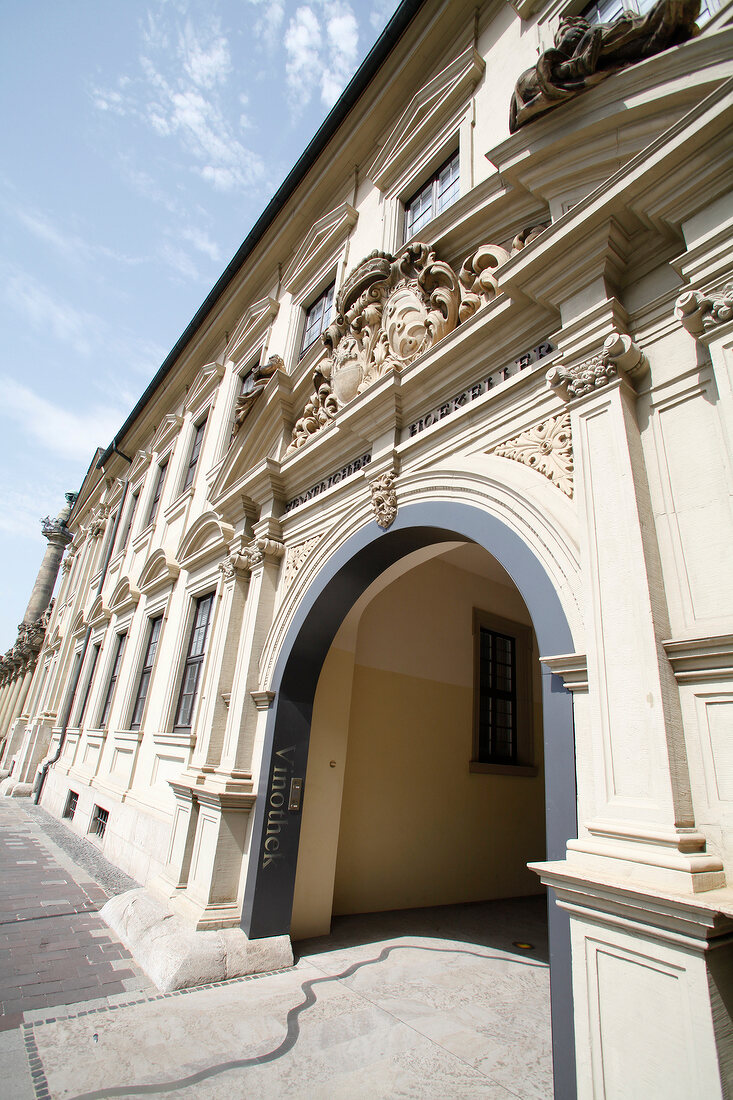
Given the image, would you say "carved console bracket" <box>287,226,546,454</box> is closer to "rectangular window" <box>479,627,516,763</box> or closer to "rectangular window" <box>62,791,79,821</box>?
"rectangular window" <box>479,627,516,763</box>

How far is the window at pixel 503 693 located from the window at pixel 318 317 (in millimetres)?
4772

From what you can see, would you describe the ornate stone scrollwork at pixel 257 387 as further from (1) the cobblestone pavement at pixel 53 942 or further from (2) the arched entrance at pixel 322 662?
(1) the cobblestone pavement at pixel 53 942

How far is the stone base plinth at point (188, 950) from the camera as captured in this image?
4.23 meters

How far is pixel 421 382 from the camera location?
4613mm

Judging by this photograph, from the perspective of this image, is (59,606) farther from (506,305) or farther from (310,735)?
(506,305)

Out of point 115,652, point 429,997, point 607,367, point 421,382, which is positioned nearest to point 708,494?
point 607,367

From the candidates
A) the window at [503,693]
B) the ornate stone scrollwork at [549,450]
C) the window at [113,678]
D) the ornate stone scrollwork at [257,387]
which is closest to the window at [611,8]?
the ornate stone scrollwork at [549,450]

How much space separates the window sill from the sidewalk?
2.20 m

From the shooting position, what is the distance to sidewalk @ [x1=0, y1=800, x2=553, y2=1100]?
3.00 m

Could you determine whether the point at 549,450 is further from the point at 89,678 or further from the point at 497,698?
the point at 89,678

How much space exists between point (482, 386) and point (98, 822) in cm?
1026

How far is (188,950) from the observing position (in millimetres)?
4348

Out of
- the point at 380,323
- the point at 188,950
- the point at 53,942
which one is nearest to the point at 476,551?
the point at 380,323

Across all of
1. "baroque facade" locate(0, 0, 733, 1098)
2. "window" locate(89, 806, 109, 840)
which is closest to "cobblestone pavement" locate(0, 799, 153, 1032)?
"baroque facade" locate(0, 0, 733, 1098)
